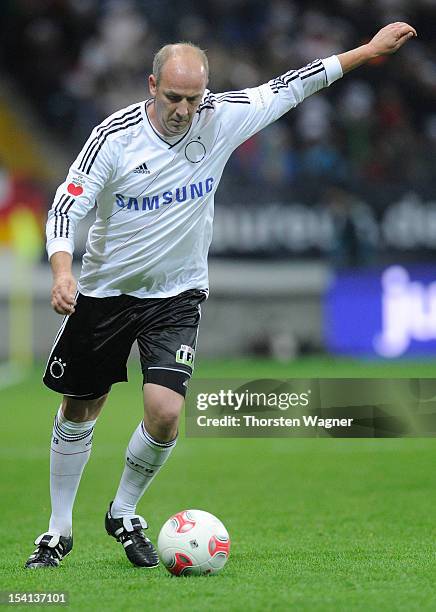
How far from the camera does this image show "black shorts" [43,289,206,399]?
524cm

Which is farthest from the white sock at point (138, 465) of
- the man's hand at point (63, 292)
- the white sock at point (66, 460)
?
the man's hand at point (63, 292)

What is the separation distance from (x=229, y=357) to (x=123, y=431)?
23.0 feet

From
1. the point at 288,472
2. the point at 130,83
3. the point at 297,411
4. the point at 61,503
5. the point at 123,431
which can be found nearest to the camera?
the point at 61,503

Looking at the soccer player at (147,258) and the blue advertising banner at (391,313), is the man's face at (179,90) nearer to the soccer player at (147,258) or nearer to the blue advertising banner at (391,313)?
the soccer player at (147,258)

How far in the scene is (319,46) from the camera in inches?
779

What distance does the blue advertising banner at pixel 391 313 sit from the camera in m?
15.9

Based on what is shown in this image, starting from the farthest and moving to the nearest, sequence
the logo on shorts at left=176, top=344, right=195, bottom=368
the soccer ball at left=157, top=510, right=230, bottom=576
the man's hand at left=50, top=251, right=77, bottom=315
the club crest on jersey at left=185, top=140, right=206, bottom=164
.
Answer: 1. the club crest on jersey at left=185, top=140, right=206, bottom=164
2. the logo on shorts at left=176, top=344, right=195, bottom=368
3. the soccer ball at left=157, top=510, right=230, bottom=576
4. the man's hand at left=50, top=251, right=77, bottom=315

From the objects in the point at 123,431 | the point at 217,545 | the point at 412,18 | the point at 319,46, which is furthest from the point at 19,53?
the point at 217,545

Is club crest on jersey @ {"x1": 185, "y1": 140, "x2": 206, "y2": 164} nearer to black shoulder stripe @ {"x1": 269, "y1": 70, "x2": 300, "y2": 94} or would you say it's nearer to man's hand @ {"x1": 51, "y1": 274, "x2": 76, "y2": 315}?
black shoulder stripe @ {"x1": 269, "y1": 70, "x2": 300, "y2": 94}

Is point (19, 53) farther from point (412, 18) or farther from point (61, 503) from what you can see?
point (61, 503)

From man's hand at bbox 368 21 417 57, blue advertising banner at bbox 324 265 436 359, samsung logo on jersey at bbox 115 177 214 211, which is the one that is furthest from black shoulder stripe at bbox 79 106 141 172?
blue advertising banner at bbox 324 265 436 359

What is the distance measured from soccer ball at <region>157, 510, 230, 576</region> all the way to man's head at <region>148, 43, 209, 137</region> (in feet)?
5.49

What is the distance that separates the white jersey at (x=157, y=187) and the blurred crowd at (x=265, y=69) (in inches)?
487

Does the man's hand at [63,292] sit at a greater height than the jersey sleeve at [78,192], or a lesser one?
lesser
